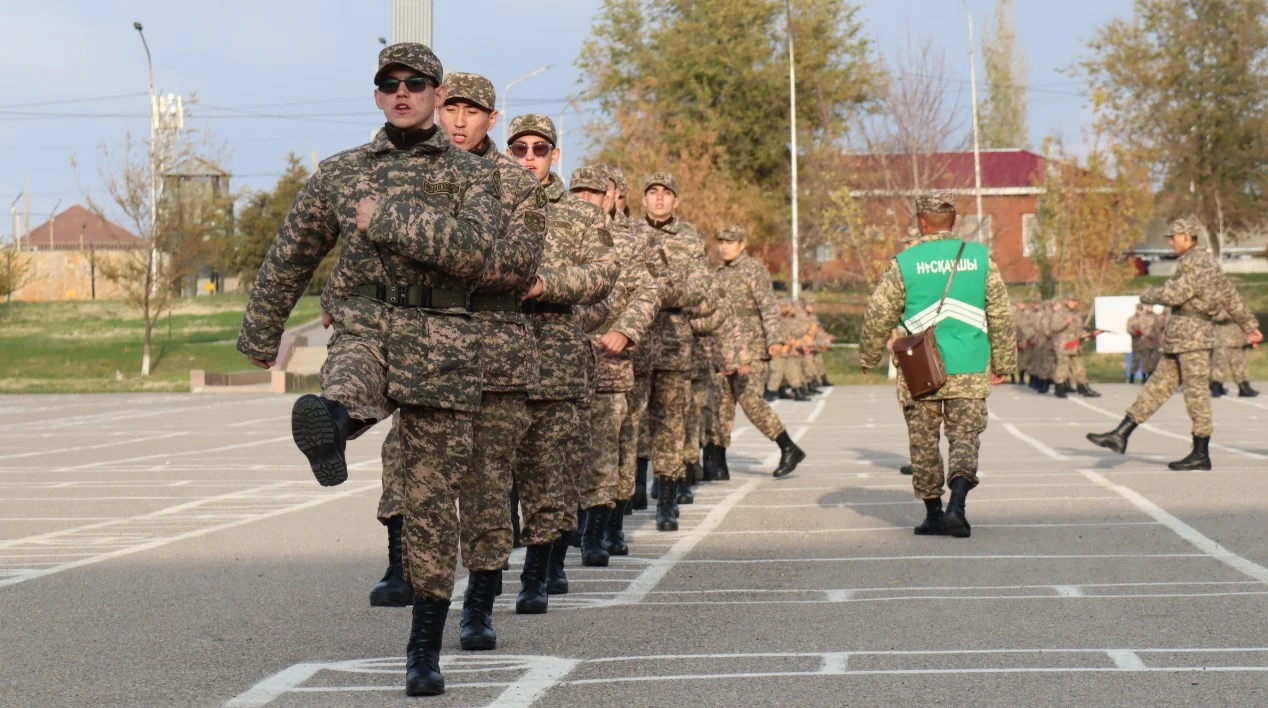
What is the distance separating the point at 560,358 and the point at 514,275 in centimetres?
161

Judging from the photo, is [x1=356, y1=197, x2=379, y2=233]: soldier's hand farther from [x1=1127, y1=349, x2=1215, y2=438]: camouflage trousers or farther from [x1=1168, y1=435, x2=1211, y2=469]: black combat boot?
[x1=1168, y1=435, x2=1211, y2=469]: black combat boot

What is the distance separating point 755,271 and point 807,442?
6532mm

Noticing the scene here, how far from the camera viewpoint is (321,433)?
5711mm

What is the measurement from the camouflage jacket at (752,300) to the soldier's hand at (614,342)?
5864 mm

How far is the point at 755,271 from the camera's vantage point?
51.1 feet

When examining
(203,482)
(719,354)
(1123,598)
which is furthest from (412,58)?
(203,482)

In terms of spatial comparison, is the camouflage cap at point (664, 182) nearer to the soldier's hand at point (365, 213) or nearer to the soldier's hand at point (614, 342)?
the soldier's hand at point (614, 342)

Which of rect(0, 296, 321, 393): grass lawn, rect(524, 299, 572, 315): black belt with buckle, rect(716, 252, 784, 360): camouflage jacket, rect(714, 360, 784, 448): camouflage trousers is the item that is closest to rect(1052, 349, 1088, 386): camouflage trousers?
rect(0, 296, 321, 393): grass lawn

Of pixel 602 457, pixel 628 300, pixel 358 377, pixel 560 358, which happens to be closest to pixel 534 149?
pixel 560 358

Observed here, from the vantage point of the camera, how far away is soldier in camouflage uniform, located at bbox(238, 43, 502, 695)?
6129 mm

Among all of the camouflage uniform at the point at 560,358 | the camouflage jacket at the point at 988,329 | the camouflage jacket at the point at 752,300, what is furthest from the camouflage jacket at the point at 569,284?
the camouflage jacket at the point at 752,300

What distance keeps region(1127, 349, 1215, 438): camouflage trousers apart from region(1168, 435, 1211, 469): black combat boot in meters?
0.08

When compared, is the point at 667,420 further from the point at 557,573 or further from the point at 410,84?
the point at 410,84

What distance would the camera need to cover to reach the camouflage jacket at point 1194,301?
1555 centimetres
